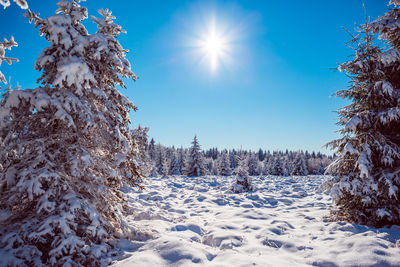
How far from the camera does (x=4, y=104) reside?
4.71m

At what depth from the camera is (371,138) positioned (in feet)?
23.3

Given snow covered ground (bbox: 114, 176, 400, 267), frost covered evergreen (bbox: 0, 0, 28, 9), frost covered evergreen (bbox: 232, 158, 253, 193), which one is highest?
frost covered evergreen (bbox: 0, 0, 28, 9)

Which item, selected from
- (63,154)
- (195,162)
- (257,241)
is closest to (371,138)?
(257,241)

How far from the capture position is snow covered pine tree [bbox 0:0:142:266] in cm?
437

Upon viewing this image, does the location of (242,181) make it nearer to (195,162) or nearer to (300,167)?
(195,162)

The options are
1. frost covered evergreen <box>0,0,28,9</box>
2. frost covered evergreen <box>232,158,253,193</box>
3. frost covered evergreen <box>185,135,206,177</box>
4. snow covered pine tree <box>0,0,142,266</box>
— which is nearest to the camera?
frost covered evergreen <box>0,0,28,9</box>

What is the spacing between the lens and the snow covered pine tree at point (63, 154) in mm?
4367

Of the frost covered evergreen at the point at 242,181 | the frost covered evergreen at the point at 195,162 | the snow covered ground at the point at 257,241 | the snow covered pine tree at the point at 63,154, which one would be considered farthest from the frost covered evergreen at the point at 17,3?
the frost covered evergreen at the point at 195,162

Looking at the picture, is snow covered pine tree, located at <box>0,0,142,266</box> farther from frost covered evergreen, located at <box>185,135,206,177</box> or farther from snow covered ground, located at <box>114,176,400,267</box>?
frost covered evergreen, located at <box>185,135,206,177</box>

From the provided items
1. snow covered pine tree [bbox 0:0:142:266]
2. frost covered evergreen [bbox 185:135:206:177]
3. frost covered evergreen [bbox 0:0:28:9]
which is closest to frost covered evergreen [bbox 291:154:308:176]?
frost covered evergreen [bbox 185:135:206:177]

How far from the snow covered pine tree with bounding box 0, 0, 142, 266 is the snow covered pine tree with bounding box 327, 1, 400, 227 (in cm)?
737

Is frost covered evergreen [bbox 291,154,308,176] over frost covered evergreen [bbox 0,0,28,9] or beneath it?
beneath

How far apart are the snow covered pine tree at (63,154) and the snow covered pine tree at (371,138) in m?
7.37

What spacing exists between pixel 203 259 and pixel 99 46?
5875 millimetres
